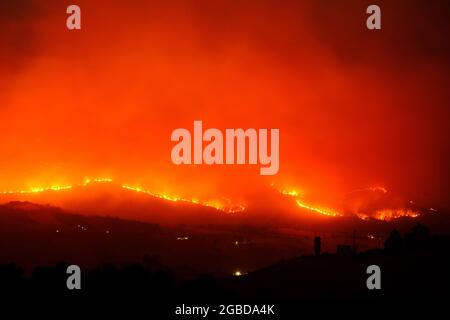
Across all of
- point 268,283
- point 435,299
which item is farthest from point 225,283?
point 435,299

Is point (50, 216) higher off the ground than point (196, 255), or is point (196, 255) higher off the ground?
point (50, 216)

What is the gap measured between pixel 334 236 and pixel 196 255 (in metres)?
15.6

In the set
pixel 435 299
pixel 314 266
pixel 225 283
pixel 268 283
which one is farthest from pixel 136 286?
pixel 435 299

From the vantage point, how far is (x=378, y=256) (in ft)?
123

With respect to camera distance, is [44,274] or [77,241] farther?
[77,241]

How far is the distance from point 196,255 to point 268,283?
26.8m

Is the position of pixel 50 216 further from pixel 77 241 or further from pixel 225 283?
pixel 225 283

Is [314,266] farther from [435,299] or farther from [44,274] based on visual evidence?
[44,274]
